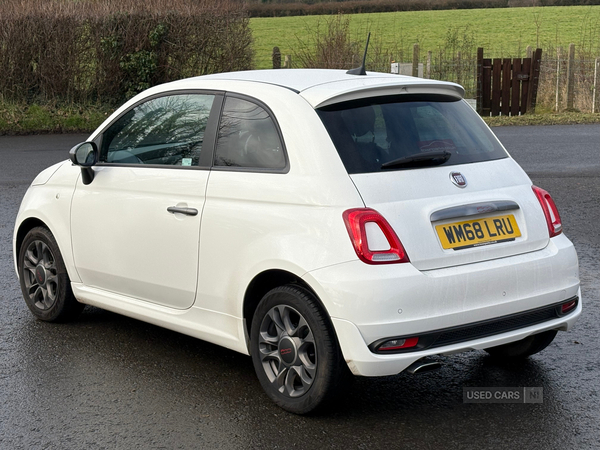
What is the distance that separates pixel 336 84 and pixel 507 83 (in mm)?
20830

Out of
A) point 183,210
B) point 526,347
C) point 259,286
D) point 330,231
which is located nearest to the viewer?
point 330,231

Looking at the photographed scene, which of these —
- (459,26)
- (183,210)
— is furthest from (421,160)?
(459,26)

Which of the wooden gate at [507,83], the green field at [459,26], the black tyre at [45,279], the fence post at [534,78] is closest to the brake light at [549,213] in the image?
the black tyre at [45,279]

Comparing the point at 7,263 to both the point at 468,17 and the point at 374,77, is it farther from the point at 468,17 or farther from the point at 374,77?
the point at 468,17

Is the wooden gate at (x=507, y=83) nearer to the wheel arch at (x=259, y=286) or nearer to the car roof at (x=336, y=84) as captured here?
the car roof at (x=336, y=84)

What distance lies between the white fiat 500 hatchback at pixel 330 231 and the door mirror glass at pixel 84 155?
11.7 inches

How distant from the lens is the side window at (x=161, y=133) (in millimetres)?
5020

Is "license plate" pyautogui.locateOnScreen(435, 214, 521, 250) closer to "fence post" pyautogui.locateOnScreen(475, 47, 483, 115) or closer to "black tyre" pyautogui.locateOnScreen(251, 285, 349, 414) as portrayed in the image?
"black tyre" pyautogui.locateOnScreen(251, 285, 349, 414)

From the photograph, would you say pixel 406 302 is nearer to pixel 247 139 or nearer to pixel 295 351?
pixel 295 351

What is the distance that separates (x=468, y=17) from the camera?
2136 inches

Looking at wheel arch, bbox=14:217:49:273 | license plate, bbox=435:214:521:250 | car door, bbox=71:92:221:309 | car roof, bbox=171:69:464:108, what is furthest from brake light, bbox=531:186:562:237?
wheel arch, bbox=14:217:49:273

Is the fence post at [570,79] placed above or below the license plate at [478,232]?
below

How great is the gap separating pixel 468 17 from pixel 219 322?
173 feet

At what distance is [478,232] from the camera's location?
13.9ft
